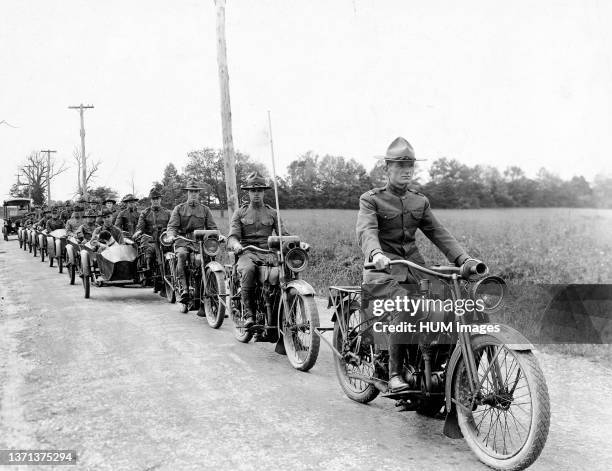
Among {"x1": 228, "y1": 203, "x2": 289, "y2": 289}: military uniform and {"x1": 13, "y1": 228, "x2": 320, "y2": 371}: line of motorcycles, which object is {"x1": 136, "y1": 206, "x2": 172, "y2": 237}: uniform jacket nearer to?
{"x1": 13, "y1": 228, "x2": 320, "y2": 371}: line of motorcycles

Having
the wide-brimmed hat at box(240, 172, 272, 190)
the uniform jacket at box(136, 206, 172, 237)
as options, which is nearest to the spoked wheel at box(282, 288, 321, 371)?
the wide-brimmed hat at box(240, 172, 272, 190)

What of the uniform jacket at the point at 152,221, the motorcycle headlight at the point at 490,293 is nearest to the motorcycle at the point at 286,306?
the motorcycle headlight at the point at 490,293

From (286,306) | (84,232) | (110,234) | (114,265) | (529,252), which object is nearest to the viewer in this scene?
(286,306)

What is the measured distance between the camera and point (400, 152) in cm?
450

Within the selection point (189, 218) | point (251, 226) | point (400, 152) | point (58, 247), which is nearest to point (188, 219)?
point (189, 218)

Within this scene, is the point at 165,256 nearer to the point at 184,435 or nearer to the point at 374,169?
the point at 184,435

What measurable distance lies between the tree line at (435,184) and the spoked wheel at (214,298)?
1716mm

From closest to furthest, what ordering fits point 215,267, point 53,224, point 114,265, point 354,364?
point 354,364 → point 215,267 → point 114,265 → point 53,224

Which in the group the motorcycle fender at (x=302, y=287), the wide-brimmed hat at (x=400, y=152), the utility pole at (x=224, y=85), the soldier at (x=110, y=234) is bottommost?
the motorcycle fender at (x=302, y=287)

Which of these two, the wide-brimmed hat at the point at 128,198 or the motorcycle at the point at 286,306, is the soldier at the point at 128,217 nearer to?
the wide-brimmed hat at the point at 128,198

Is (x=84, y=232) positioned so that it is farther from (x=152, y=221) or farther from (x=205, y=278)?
(x=205, y=278)

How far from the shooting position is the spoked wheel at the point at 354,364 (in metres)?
4.82

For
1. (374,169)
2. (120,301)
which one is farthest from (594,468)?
(374,169)

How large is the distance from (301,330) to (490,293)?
273 centimetres
